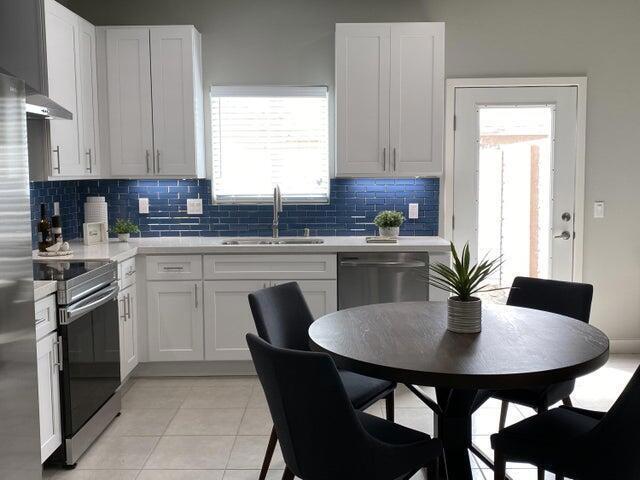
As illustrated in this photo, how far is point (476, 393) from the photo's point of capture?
8.48 feet

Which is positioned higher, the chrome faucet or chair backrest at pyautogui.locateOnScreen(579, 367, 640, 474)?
the chrome faucet

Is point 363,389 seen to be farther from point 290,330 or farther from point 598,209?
point 598,209

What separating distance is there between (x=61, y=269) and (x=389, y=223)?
2189 mm

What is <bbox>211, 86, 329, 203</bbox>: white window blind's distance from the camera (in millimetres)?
4805

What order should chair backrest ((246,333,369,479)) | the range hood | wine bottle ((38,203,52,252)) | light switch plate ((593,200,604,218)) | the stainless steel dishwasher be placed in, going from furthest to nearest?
light switch plate ((593,200,604,218)) < the stainless steel dishwasher < wine bottle ((38,203,52,252)) < the range hood < chair backrest ((246,333,369,479))

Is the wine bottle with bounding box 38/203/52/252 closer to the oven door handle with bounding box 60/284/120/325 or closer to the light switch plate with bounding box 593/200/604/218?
the oven door handle with bounding box 60/284/120/325

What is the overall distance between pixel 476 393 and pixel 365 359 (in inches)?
26.7

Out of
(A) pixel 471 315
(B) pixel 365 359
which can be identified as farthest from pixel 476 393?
(B) pixel 365 359

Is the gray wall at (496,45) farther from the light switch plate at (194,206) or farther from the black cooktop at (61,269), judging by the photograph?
the black cooktop at (61,269)

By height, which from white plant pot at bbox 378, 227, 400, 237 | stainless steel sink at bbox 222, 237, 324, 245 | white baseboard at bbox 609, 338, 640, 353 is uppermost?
white plant pot at bbox 378, 227, 400, 237

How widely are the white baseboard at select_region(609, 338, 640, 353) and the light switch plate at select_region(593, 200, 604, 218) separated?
93 cm

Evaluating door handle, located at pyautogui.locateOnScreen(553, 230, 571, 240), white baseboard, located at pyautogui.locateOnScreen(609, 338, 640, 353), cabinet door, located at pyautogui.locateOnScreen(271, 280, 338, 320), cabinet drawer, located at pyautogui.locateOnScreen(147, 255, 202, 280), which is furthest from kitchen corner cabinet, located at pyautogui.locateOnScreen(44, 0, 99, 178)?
white baseboard, located at pyautogui.locateOnScreen(609, 338, 640, 353)

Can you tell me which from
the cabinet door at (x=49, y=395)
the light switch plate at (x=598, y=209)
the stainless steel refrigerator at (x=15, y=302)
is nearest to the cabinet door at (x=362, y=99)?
the light switch plate at (x=598, y=209)

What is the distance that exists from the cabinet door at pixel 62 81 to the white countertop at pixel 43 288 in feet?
3.47
